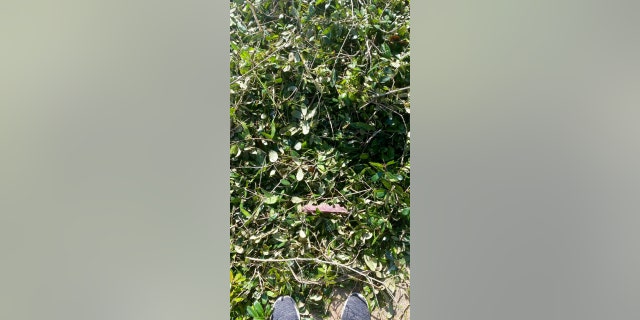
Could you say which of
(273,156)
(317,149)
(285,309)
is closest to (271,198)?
(273,156)

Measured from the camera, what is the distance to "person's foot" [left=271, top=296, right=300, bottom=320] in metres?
2.01

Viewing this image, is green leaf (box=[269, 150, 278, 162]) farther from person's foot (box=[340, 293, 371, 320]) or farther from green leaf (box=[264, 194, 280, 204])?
person's foot (box=[340, 293, 371, 320])

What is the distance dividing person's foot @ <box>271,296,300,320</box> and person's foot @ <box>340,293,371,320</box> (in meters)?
0.22

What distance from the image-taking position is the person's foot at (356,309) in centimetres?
201

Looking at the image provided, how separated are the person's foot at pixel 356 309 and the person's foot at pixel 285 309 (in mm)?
224
